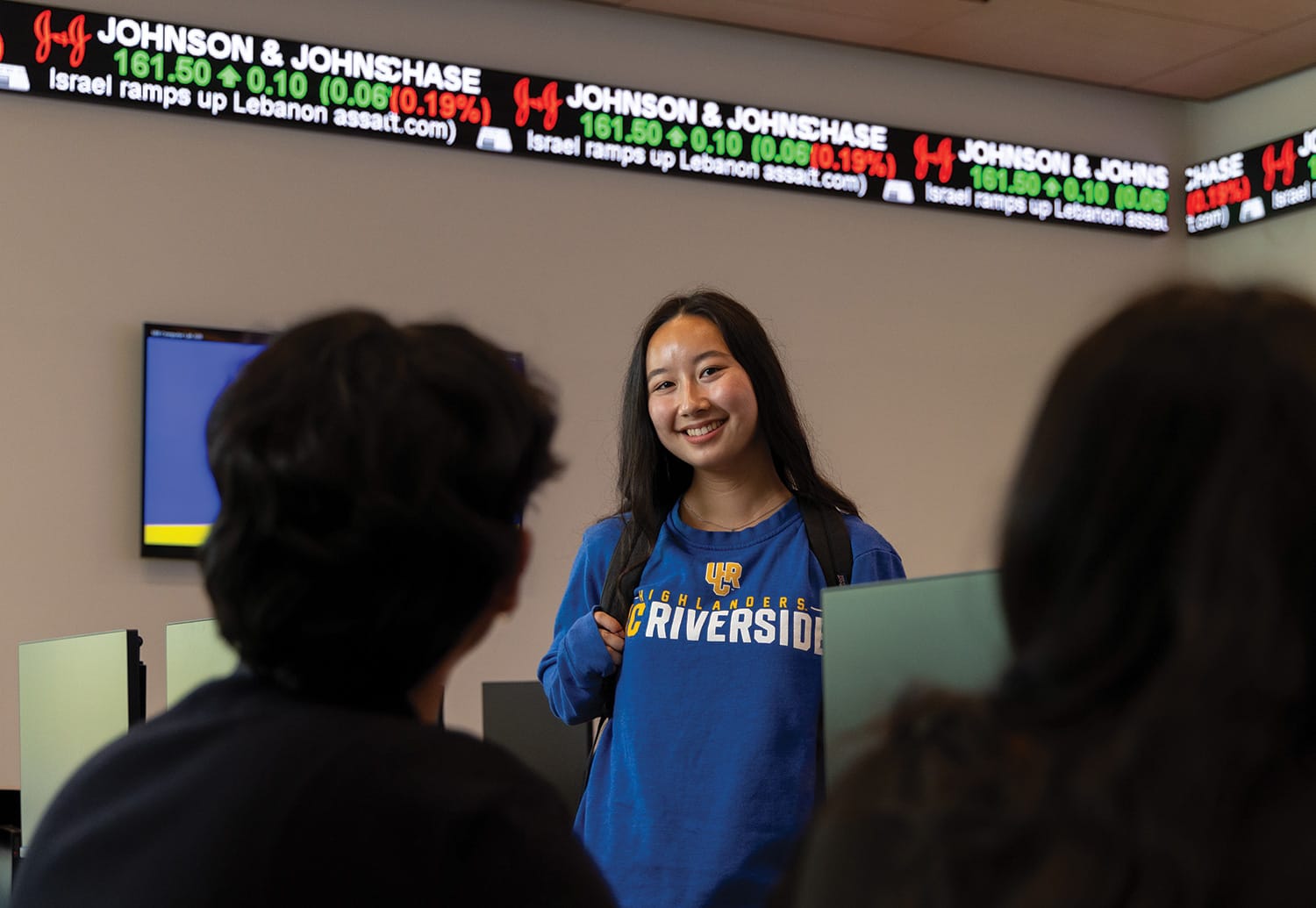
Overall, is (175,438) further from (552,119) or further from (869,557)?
(869,557)

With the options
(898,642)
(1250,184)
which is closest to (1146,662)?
(898,642)

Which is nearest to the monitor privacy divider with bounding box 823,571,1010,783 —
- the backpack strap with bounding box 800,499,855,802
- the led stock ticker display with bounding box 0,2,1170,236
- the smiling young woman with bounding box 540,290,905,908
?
the smiling young woman with bounding box 540,290,905,908

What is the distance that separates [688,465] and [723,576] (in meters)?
0.27

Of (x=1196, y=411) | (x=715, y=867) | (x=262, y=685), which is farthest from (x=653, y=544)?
(x=1196, y=411)

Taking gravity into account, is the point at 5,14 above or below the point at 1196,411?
above

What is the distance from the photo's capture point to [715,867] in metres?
1.77

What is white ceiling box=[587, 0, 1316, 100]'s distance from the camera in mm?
4688

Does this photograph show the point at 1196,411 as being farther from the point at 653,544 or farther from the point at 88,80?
the point at 88,80

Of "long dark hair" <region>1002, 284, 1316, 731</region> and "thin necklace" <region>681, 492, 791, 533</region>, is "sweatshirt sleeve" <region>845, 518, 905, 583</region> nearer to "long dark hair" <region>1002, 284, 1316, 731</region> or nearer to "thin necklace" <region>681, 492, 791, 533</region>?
"thin necklace" <region>681, 492, 791, 533</region>

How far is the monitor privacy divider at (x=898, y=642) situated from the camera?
115 centimetres

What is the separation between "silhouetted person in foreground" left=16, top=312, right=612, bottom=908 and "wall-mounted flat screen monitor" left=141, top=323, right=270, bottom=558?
10.6 feet

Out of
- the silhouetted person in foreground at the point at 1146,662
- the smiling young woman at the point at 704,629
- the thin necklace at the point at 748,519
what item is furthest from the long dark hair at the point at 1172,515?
the thin necklace at the point at 748,519

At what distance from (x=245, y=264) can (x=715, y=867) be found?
2.97m

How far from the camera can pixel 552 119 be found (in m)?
4.61
